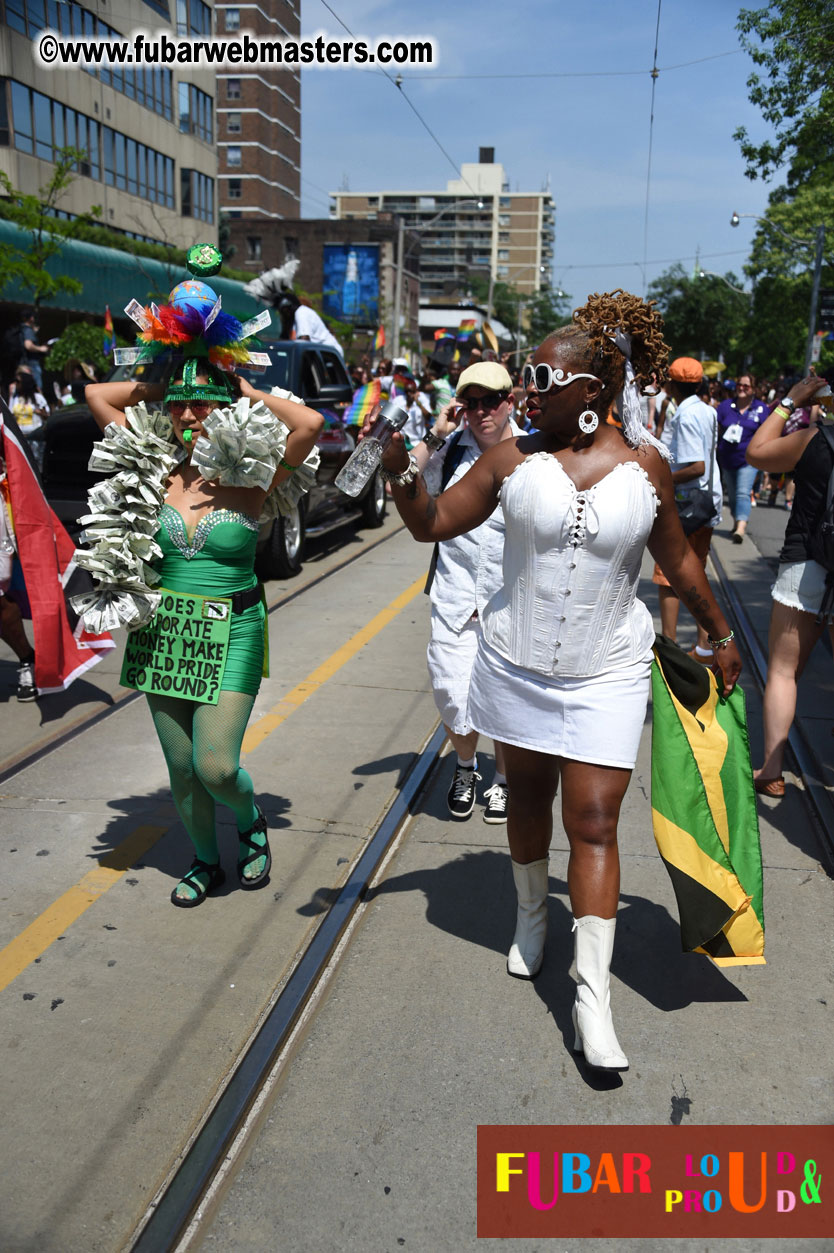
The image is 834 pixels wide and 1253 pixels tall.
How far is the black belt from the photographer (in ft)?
12.6

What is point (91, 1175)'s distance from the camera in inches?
103

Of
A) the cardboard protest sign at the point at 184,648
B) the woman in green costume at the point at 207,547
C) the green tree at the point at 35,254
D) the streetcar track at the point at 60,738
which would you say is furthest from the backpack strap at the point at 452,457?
the green tree at the point at 35,254

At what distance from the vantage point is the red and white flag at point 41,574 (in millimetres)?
5953

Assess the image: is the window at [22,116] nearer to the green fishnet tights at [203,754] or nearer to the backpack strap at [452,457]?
the backpack strap at [452,457]

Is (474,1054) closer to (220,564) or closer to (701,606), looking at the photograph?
(701,606)

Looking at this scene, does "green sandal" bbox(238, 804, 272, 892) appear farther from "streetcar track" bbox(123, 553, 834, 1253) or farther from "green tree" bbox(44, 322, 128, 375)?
"green tree" bbox(44, 322, 128, 375)

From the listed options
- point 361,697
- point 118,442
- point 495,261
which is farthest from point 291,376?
point 495,261

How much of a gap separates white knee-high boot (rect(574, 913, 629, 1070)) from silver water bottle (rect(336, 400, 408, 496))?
1.34 m

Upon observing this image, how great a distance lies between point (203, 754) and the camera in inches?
148

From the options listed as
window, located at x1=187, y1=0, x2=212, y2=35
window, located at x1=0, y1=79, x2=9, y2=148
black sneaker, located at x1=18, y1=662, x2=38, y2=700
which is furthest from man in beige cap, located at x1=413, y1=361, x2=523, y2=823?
window, located at x1=187, y1=0, x2=212, y2=35

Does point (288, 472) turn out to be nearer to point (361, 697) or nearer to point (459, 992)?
point (459, 992)

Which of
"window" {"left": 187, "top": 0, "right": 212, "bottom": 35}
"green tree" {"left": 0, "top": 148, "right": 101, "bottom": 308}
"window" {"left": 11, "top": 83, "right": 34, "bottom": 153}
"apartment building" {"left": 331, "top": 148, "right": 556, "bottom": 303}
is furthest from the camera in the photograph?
"apartment building" {"left": 331, "top": 148, "right": 556, "bottom": 303}

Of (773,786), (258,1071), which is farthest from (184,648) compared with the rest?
(773,786)

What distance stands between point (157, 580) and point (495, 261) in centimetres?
18926
